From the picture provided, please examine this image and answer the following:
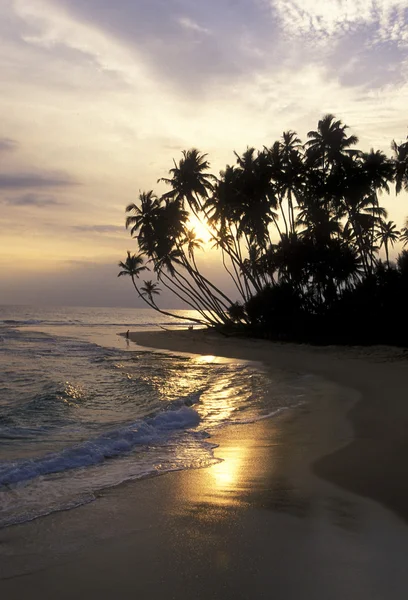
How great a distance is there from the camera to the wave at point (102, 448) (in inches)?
242

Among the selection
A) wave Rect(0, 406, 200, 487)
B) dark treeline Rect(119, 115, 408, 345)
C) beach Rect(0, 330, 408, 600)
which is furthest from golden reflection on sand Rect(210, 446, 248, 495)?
dark treeline Rect(119, 115, 408, 345)

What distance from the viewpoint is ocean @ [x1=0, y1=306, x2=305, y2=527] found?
5793 mm

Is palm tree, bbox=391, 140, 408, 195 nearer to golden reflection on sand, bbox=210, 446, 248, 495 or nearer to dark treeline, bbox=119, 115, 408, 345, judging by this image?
dark treeline, bbox=119, 115, 408, 345

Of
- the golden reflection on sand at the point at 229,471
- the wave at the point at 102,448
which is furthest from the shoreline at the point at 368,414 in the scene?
the wave at the point at 102,448

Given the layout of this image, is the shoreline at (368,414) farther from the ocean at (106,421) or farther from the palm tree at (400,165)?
the palm tree at (400,165)

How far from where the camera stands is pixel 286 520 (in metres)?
4.36

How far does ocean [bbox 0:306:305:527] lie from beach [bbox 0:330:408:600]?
0.61 metres

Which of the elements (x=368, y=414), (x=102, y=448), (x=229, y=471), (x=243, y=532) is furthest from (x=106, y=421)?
(x=243, y=532)

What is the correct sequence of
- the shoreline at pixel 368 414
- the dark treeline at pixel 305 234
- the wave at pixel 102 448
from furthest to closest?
the dark treeline at pixel 305 234, the wave at pixel 102 448, the shoreline at pixel 368 414

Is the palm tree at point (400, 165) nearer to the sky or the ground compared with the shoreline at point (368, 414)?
nearer to the sky

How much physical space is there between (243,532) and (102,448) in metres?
3.73

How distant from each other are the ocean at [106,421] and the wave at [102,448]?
0.6 inches

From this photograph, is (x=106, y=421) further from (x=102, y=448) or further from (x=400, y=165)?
(x=400, y=165)

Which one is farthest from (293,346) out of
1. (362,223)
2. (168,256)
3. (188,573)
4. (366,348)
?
(188,573)
